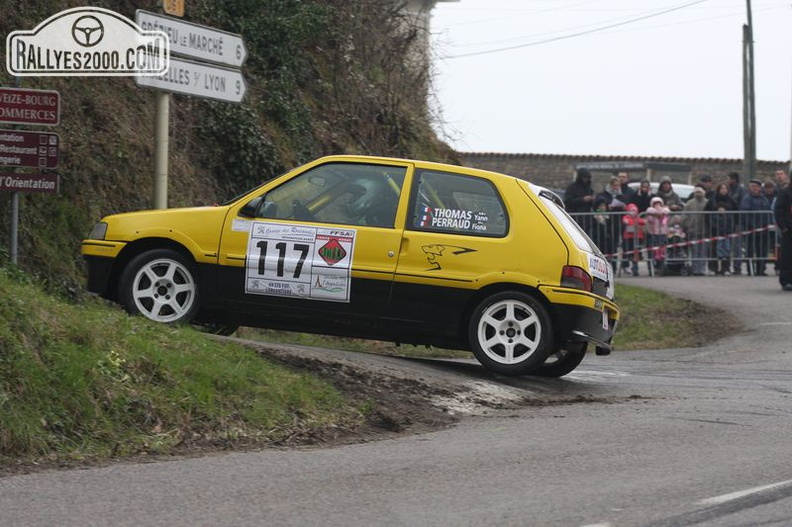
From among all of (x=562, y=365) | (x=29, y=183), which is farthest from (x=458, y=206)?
(x=29, y=183)

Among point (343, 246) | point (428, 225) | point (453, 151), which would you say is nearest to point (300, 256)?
point (343, 246)

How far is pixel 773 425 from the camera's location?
8.84m

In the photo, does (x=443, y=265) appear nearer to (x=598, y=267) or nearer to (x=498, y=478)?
(x=598, y=267)

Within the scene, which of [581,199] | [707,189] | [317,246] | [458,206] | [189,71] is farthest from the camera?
[707,189]

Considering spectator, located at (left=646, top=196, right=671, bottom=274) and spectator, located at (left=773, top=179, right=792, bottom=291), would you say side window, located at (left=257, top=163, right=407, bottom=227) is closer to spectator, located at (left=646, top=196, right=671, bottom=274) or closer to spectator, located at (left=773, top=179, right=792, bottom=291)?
spectator, located at (left=773, top=179, right=792, bottom=291)

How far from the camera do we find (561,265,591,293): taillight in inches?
419

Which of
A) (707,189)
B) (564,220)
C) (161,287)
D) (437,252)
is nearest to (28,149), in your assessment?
(161,287)

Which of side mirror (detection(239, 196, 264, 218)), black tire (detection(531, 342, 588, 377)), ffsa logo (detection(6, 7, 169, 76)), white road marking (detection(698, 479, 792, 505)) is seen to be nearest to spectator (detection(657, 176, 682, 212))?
ffsa logo (detection(6, 7, 169, 76))

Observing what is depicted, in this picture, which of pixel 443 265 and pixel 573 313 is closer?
pixel 573 313

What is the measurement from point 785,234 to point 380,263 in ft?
42.6

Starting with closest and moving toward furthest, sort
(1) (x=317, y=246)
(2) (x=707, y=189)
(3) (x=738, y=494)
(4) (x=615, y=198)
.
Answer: (3) (x=738, y=494) < (1) (x=317, y=246) < (4) (x=615, y=198) < (2) (x=707, y=189)

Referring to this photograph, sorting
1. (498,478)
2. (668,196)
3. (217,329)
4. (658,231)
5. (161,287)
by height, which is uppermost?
(668,196)

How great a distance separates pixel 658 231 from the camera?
86.8 ft

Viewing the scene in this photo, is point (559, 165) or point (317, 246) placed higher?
point (559, 165)
